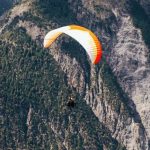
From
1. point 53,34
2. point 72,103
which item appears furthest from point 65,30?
point 72,103

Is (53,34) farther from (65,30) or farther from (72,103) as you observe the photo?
(72,103)

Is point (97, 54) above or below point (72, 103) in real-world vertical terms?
above

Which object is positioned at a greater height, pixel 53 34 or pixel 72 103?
pixel 53 34

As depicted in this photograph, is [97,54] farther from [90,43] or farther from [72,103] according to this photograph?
[72,103]

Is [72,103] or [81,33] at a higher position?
[81,33]

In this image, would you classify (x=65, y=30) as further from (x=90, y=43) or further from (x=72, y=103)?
(x=72, y=103)

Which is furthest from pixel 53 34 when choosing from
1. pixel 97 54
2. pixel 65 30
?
pixel 97 54

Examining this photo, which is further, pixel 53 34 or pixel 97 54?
pixel 53 34
